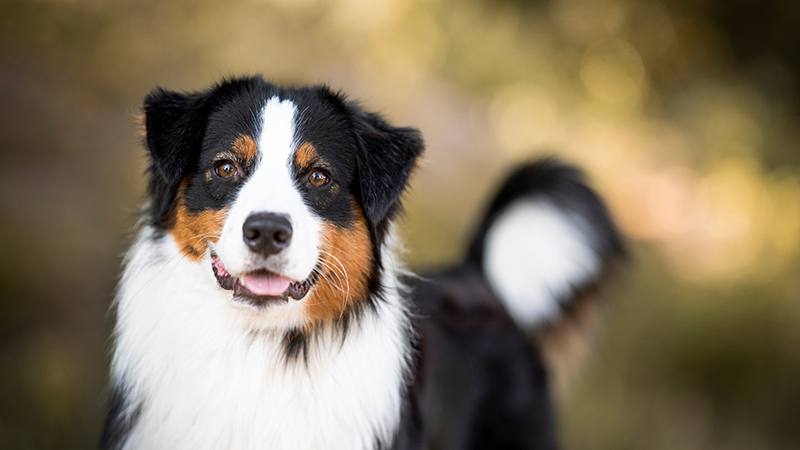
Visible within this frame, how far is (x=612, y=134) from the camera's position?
4977 mm

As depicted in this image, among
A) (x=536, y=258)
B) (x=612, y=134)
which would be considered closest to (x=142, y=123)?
(x=536, y=258)

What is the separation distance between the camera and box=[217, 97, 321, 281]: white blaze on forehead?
1.65 metres

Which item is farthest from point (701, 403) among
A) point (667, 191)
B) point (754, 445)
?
point (667, 191)

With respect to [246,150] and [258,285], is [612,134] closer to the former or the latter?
[246,150]

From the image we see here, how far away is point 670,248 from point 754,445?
191 cm

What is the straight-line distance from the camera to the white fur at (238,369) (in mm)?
1887

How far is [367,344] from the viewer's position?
2.06 metres

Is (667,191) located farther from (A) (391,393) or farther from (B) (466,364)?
(A) (391,393)

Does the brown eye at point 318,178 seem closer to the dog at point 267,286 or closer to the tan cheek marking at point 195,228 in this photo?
the dog at point 267,286

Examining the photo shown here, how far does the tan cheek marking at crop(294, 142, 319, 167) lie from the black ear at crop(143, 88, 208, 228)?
0.43 meters

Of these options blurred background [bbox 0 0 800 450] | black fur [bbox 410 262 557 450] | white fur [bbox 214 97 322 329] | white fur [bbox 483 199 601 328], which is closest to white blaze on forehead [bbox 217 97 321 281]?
white fur [bbox 214 97 322 329]

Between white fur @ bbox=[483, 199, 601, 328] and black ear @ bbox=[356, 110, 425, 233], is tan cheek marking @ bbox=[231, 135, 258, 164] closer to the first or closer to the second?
black ear @ bbox=[356, 110, 425, 233]

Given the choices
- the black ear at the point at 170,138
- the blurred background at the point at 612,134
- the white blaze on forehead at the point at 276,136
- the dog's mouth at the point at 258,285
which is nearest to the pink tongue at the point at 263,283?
the dog's mouth at the point at 258,285

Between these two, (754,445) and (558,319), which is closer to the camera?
(558,319)
